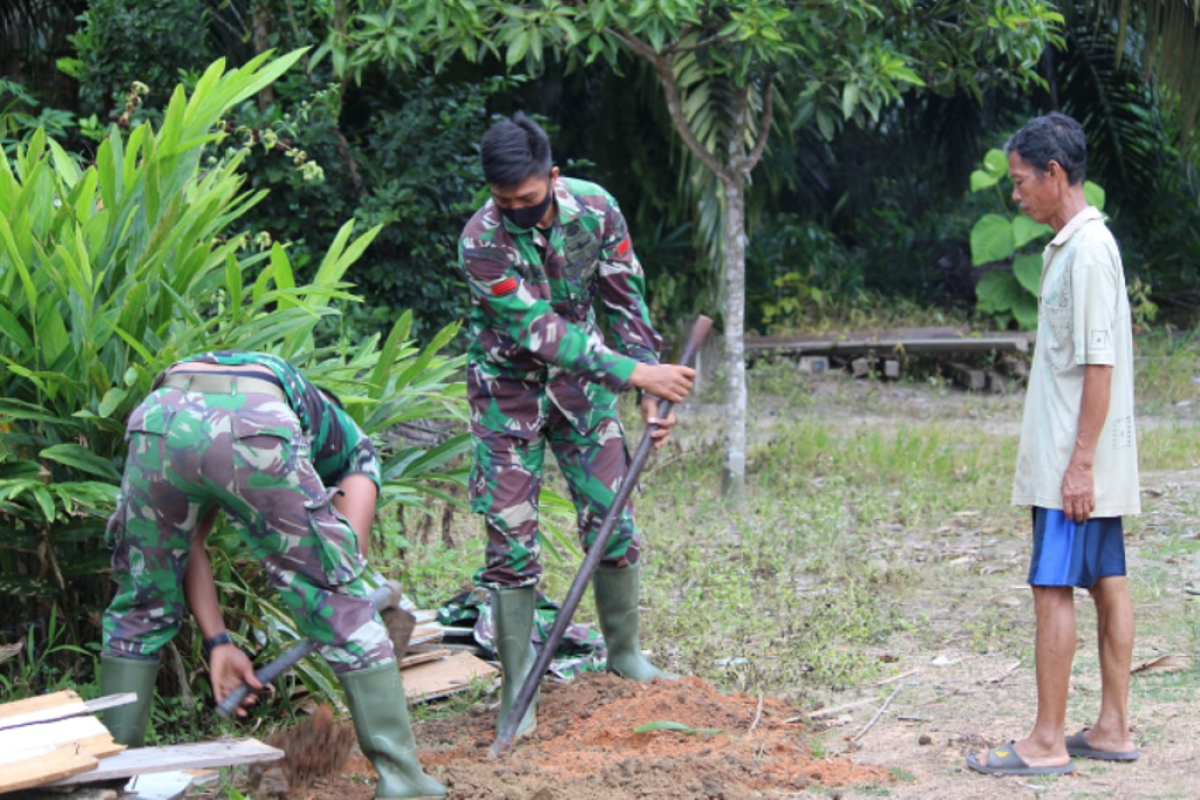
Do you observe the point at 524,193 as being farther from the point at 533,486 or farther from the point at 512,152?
the point at 533,486

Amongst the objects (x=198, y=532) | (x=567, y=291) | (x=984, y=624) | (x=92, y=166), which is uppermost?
(x=92, y=166)

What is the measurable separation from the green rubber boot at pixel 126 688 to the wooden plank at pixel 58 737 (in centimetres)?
24

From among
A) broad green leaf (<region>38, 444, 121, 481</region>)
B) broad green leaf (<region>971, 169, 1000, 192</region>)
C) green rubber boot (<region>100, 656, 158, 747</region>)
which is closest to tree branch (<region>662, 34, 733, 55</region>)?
broad green leaf (<region>38, 444, 121, 481</region>)

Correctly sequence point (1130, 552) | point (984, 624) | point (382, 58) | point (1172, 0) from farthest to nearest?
point (1172, 0) < point (382, 58) < point (1130, 552) < point (984, 624)

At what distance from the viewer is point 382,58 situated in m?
7.02

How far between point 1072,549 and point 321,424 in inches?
78.9

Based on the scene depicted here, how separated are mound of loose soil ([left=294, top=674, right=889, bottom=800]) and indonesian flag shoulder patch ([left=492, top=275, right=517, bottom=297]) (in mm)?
1340

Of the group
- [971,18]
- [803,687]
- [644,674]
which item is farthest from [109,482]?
[971,18]

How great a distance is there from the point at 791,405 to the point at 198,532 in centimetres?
760

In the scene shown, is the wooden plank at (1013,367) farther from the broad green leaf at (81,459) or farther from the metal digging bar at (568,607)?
the broad green leaf at (81,459)

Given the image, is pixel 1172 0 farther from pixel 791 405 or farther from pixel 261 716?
pixel 261 716

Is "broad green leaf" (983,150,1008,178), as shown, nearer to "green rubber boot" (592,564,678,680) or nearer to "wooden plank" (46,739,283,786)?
"green rubber boot" (592,564,678,680)

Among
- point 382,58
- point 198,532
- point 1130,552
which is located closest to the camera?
point 198,532

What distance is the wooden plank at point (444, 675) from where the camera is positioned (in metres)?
4.84
